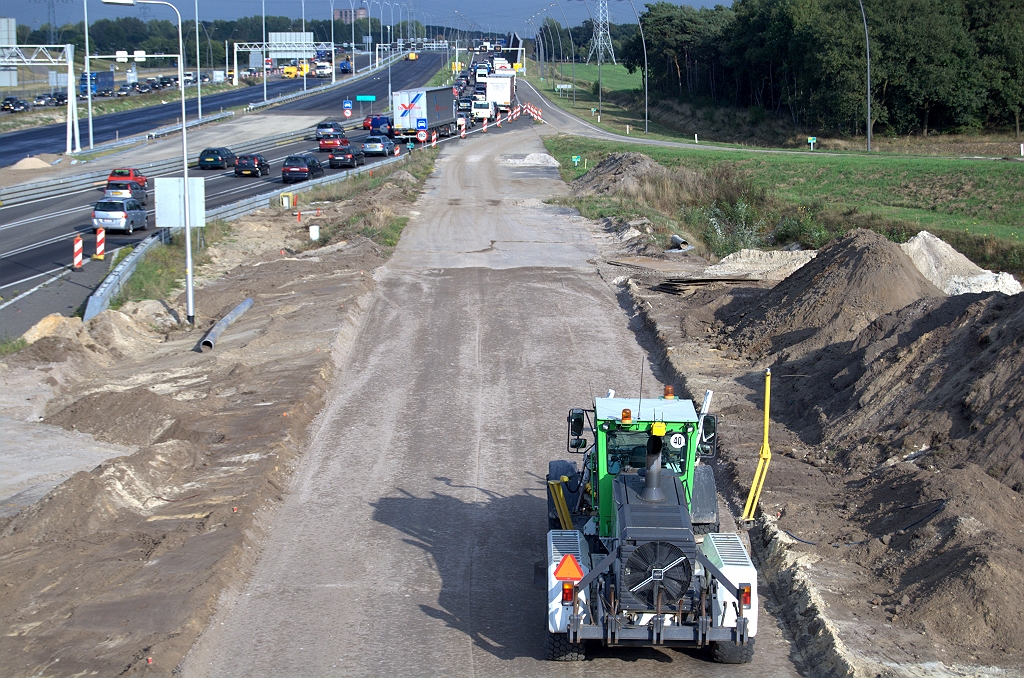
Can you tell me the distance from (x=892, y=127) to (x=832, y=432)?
68223 millimetres

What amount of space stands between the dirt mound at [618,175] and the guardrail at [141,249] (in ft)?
41.7

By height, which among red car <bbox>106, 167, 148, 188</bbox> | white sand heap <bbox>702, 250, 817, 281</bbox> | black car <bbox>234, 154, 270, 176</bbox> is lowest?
white sand heap <bbox>702, 250, 817, 281</bbox>

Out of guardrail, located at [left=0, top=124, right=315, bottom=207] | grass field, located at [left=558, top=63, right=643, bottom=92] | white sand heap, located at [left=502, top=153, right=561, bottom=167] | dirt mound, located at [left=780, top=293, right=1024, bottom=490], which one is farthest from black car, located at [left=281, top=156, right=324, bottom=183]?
grass field, located at [left=558, top=63, right=643, bottom=92]

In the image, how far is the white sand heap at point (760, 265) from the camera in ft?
89.2

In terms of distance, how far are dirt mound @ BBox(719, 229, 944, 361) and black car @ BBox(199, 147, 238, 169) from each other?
45.6 meters

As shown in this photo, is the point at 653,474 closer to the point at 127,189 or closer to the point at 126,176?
the point at 127,189

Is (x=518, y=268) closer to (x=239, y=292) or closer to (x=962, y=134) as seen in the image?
(x=239, y=292)

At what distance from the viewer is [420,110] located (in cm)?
6969

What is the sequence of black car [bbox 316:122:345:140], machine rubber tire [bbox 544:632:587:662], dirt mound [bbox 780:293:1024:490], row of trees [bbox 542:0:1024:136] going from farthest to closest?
1. row of trees [bbox 542:0:1024:136]
2. black car [bbox 316:122:345:140]
3. dirt mound [bbox 780:293:1024:490]
4. machine rubber tire [bbox 544:632:587:662]

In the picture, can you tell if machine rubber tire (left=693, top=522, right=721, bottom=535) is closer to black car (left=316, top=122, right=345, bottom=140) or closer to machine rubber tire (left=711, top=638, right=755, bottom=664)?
machine rubber tire (left=711, top=638, right=755, bottom=664)

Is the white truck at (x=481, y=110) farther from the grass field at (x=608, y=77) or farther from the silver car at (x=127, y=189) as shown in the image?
the grass field at (x=608, y=77)

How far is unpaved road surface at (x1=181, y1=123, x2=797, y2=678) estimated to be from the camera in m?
9.71

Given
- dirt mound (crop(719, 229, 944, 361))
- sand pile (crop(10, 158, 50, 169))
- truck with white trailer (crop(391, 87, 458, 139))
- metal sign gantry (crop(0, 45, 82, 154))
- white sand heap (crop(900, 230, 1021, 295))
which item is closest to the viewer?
dirt mound (crop(719, 229, 944, 361))

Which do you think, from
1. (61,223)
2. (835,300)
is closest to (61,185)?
(61,223)
